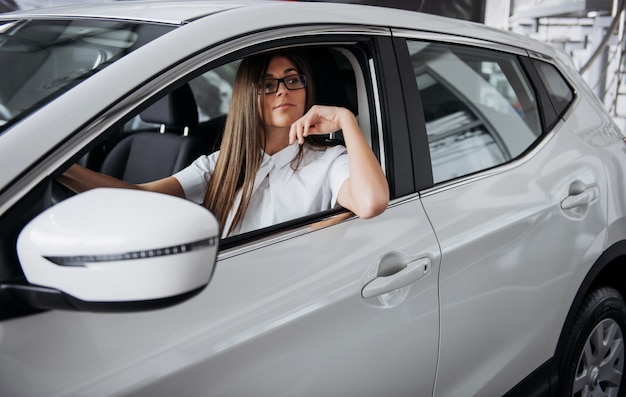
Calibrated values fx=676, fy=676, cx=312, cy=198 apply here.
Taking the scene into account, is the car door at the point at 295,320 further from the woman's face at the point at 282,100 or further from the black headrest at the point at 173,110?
the black headrest at the point at 173,110

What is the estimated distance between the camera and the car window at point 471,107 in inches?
65.8

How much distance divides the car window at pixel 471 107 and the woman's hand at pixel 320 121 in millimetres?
209

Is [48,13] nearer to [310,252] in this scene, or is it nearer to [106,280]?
[310,252]

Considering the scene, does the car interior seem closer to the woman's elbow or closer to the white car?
the white car

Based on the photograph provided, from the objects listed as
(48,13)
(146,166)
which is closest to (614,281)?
(146,166)

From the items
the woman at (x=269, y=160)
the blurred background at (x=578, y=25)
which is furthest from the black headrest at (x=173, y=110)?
the blurred background at (x=578, y=25)

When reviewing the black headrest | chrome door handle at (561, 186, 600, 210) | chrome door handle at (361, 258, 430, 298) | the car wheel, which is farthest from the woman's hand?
the car wheel

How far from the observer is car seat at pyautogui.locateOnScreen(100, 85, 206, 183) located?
89.2 inches

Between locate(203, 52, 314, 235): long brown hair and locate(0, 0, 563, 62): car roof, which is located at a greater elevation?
locate(0, 0, 563, 62): car roof

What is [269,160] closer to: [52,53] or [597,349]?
[52,53]

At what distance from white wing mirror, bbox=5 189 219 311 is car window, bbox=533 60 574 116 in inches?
60.7

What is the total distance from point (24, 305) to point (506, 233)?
1117mm

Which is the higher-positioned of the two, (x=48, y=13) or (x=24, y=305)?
(x=48, y=13)

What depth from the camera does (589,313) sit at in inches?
78.7
